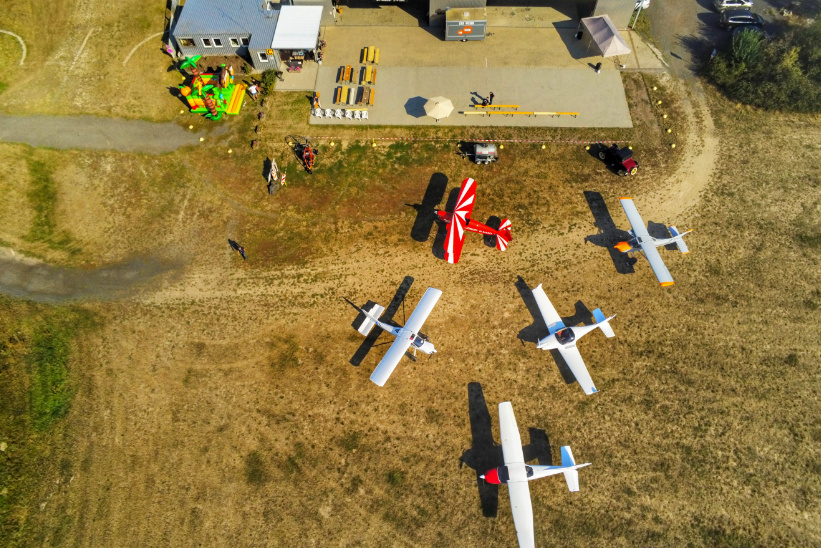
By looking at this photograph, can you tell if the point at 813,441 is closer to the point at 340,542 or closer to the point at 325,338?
the point at 340,542

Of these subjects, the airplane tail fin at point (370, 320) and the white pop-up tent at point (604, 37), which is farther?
the white pop-up tent at point (604, 37)

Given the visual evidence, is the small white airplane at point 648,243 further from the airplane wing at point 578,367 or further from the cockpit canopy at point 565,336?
the airplane wing at point 578,367

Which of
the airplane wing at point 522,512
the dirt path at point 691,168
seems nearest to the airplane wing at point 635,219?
the dirt path at point 691,168

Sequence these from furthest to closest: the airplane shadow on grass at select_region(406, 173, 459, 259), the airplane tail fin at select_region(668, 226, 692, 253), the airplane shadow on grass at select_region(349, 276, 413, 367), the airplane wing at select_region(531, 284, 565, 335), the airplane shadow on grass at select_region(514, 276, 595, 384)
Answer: the airplane shadow on grass at select_region(406, 173, 459, 259), the airplane tail fin at select_region(668, 226, 692, 253), the airplane shadow on grass at select_region(349, 276, 413, 367), the airplane shadow on grass at select_region(514, 276, 595, 384), the airplane wing at select_region(531, 284, 565, 335)

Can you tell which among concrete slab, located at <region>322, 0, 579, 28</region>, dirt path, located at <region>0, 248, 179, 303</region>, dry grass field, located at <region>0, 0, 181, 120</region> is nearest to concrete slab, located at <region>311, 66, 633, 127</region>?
concrete slab, located at <region>322, 0, 579, 28</region>

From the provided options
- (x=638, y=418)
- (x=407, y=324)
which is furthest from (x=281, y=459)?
(x=638, y=418)

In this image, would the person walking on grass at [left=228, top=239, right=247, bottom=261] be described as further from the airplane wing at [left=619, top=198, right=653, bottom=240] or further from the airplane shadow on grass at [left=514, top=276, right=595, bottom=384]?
the airplane wing at [left=619, top=198, right=653, bottom=240]

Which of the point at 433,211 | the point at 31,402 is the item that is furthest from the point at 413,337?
the point at 31,402
